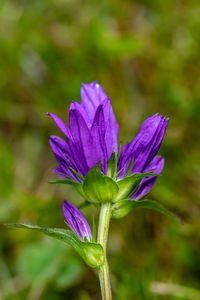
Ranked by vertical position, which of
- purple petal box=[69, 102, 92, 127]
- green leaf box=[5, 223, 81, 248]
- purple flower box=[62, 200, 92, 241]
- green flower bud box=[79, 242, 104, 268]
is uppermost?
purple petal box=[69, 102, 92, 127]

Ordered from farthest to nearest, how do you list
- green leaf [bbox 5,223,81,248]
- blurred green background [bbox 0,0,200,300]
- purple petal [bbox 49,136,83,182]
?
blurred green background [bbox 0,0,200,300], purple petal [bbox 49,136,83,182], green leaf [bbox 5,223,81,248]

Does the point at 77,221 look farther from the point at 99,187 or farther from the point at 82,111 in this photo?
the point at 82,111

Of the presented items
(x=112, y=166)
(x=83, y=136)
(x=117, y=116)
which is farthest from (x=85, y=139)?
(x=117, y=116)

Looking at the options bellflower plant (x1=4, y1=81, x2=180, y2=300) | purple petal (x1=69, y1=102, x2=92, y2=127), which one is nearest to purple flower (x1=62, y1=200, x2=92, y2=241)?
bellflower plant (x1=4, y1=81, x2=180, y2=300)

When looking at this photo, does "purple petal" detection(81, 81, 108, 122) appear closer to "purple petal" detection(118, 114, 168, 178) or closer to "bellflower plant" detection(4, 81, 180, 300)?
"bellflower plant" detection(4, 81, 180, 300)

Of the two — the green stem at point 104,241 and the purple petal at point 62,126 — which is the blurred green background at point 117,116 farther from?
the purple petal at point 62,126

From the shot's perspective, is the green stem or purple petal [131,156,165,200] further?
purple petal [131,156,165,200]

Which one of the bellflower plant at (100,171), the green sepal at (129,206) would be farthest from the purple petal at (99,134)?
the green sepal at (129,206)

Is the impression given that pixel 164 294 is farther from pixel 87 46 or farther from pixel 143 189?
pixel 87 46

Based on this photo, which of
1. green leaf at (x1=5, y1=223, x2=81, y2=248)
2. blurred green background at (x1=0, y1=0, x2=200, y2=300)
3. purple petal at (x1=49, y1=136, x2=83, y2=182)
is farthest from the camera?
blurred green background at (x1=0, y1=0, x2=200, y2=300)
